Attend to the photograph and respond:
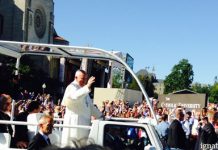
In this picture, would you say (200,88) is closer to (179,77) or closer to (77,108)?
(179,77)

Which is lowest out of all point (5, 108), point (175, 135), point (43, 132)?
point (175, 135)

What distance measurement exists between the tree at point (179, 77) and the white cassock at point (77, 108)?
371 ft

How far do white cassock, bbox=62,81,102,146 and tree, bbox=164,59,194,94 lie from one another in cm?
11323

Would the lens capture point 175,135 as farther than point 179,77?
No

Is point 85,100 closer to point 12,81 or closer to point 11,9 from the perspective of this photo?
point 12,81

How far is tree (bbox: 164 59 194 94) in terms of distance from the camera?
120375 mm

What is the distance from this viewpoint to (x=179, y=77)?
398ft

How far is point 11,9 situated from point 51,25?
38.1 ft

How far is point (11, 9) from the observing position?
2756 inches

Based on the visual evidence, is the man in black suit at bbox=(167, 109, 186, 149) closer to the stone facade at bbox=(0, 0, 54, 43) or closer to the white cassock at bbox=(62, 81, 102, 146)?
the white cassock at bbox=(62, 81, 102, 146)

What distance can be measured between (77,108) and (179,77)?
116011 millimetres

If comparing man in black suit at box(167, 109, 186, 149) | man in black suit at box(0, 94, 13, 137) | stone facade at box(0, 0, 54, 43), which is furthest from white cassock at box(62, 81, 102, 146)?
stone facade at box(0, 0, 54, 43)

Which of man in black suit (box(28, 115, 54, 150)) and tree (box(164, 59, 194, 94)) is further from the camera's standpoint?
tree (box(164, 59, 194, 94))

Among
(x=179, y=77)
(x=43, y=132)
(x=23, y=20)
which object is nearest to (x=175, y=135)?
(x=43, y=132)
